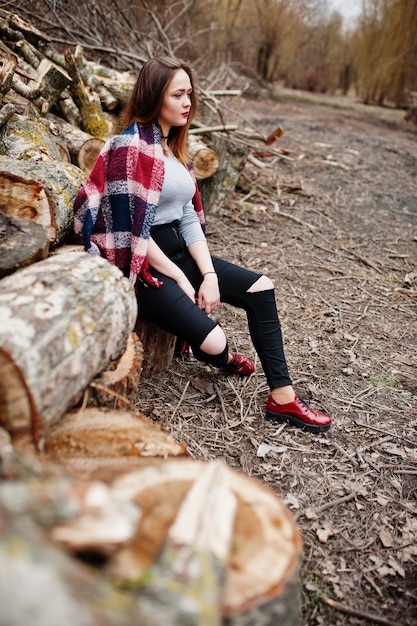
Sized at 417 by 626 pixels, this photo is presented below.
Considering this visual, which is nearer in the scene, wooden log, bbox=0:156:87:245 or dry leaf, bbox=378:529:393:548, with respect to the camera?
dry leaf, bbox=378:529:393:548

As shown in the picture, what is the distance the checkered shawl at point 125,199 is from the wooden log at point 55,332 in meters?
0.42

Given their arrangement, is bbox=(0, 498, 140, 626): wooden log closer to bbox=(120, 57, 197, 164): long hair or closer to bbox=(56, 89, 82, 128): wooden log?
bbox=(120, 57, 197, 164): long hair

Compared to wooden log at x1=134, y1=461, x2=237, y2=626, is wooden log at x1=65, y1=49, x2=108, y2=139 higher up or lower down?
higher up

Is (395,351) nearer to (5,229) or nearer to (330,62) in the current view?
(5,229)

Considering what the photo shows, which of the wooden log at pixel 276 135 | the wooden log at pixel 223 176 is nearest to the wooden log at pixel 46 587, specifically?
the wooden log at pixel 223 176

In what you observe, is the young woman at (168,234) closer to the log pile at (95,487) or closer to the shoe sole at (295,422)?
the shoe sole at (295,422)

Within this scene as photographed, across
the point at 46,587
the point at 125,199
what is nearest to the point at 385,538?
the point at 46,587

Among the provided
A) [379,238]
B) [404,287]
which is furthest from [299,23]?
[404,287]

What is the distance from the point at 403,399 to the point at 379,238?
2751 millimetres

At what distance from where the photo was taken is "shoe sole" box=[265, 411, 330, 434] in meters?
2.51

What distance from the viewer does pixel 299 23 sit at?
58.7 ft

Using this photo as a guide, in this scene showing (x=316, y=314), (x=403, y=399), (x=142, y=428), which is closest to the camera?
(x=142, y=428)

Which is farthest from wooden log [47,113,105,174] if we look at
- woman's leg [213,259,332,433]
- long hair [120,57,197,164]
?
woman's leg [213,259,332,433]

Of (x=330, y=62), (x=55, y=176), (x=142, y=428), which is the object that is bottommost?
(x=142, y=428)
